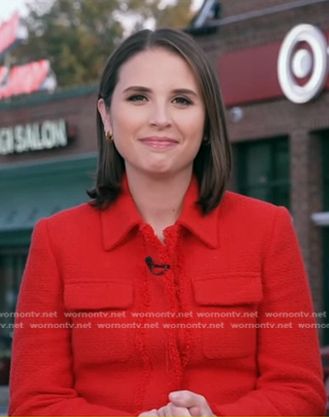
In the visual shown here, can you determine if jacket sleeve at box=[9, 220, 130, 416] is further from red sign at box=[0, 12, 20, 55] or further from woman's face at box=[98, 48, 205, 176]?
red sign at box=[0, 12, 20, 55]

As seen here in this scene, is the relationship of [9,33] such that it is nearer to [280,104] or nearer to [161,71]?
[280,104]

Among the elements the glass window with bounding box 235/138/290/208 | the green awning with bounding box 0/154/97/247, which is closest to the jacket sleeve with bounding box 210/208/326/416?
the glass window with bounding box 235/138/290/208

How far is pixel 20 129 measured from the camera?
27578 mm

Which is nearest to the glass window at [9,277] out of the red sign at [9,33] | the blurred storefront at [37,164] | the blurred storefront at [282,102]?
the blurred storefront at [37,164]

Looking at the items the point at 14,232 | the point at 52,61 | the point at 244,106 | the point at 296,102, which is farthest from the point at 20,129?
the point at 52,61

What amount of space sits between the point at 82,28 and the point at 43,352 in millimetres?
44007

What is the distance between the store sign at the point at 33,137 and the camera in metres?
26.4

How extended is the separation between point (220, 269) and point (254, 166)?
59.8ft

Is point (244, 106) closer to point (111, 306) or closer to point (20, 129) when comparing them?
point (20, 129)

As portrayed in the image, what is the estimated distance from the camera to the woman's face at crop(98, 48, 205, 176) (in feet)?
9.04

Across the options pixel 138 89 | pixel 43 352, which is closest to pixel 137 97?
pixel 138 89

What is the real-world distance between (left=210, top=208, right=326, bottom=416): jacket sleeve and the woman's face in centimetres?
32

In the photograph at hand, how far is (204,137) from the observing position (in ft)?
9.41

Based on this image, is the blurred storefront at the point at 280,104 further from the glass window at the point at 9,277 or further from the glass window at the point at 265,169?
the glass window at the point at 9,277
